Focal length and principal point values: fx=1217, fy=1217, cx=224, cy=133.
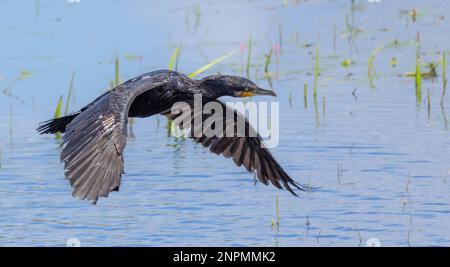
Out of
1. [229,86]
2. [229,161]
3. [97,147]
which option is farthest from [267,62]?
[97,147]

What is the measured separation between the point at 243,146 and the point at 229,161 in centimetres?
164

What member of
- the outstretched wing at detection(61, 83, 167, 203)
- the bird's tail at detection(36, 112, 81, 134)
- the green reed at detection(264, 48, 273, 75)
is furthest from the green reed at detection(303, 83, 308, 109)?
the outstretched wing at detection(61, 83, 167, 203)

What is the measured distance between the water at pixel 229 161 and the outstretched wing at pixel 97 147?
4.08 feet

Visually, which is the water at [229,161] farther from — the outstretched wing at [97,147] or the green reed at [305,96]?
the outstretched wing at [97,147]

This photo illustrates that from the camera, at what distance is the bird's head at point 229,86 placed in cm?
900

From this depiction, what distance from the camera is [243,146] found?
9.02 meters

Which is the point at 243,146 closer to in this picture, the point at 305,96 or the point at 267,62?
the point at 305,96

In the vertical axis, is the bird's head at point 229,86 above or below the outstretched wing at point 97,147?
above

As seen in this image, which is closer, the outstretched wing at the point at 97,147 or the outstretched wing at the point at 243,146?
the outstretched wing at the point at 97,147

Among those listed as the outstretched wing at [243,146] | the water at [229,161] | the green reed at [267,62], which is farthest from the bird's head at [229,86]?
the green reed at [267,62]

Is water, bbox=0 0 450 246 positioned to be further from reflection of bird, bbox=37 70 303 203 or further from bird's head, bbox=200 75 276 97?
bird's head, bbox=200 75 276 97

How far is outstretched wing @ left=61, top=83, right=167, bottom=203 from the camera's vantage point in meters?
6.91
